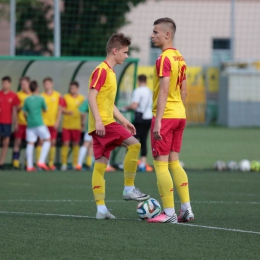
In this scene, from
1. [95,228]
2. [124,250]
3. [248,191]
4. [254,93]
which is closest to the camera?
[124,250]

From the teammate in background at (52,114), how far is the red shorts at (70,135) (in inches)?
9.2

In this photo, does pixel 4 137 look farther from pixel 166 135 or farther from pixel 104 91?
pixel 166 135

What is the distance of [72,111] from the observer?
17.2 m

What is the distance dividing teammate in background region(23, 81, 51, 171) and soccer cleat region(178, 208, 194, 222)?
872 cm

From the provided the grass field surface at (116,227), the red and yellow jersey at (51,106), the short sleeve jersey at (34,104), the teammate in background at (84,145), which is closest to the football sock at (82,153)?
the teammate in background at (84,145)

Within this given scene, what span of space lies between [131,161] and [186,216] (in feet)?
2.90

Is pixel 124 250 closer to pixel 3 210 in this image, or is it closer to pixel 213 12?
pixel 3 210

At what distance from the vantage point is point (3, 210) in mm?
9266

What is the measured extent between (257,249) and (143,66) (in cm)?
2984

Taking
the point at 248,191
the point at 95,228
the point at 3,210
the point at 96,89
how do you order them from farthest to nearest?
the point at 248,191
the point at 3,210
the point at 96,89
the point at 95,228

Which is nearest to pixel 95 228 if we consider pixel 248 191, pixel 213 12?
pixel 248 191

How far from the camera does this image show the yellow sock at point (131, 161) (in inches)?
338

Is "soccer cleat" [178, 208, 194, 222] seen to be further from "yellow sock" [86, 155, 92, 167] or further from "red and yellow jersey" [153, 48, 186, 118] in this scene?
"yellow sock" [86, 155, 92, 167]

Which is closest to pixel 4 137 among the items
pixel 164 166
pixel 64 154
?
pixel 64 154
